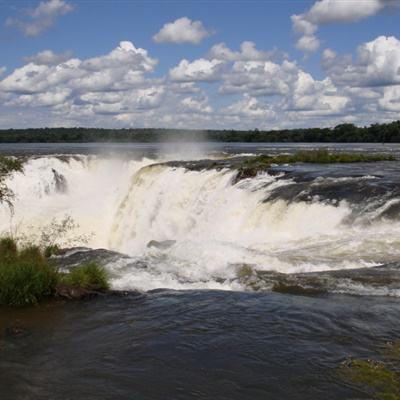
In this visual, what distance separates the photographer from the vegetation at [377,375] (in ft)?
20.0

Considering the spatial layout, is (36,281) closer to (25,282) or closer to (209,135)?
(25,282)

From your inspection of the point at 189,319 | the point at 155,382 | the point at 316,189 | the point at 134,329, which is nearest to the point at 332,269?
the point at 189,319

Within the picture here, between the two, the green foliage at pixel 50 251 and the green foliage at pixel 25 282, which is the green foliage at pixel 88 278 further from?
the green foliage at pixel 50 251

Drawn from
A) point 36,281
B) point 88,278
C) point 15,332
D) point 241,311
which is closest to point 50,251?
point 88,278

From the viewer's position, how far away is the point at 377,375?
6.49 m

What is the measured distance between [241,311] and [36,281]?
11.6ft

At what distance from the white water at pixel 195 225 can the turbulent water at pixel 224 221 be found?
0.04m

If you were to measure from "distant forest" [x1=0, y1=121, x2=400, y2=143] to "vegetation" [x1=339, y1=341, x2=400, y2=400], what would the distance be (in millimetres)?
75123

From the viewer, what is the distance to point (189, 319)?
29.6 ft

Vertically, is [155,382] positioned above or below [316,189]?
below

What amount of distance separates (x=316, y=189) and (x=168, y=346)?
39.8 feet

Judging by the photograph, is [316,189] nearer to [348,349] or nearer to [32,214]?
[348,349]

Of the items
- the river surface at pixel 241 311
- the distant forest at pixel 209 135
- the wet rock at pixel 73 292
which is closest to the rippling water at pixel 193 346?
the river surface at pixel 241 311

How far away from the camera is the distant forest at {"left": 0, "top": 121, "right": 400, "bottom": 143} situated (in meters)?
87.2
